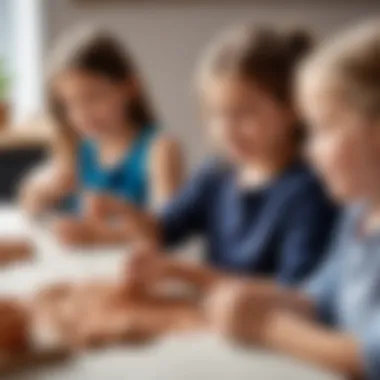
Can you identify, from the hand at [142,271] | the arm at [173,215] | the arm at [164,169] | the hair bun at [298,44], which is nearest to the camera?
the hand at [142,271]

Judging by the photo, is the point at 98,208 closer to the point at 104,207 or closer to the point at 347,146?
the point at 104,207

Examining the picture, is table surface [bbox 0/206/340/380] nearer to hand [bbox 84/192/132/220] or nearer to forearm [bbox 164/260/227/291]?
forearm [bbox 164/260/227/291]

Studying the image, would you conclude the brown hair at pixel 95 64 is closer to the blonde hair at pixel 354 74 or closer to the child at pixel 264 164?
the child at pixel 264 164

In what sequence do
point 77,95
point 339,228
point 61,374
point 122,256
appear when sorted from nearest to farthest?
1. point 61,374
2. point 339,228
3. point 122,256
4. point 77,95

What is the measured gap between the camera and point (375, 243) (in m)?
0.59

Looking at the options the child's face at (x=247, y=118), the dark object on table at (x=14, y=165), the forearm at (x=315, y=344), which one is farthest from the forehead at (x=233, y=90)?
the dark object on table at (x=14, y=165)

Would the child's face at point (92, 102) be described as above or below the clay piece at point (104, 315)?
above

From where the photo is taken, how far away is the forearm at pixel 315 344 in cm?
53

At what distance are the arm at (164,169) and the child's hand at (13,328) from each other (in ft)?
1.38

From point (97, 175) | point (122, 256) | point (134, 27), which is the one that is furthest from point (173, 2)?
point (122, 256)

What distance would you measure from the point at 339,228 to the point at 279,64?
0.52 feet

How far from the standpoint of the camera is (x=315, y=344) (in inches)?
21.3

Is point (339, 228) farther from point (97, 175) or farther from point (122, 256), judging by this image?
point (97, 175)

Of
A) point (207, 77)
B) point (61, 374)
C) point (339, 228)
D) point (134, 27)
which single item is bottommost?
point (61, 374)
